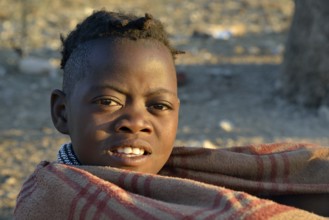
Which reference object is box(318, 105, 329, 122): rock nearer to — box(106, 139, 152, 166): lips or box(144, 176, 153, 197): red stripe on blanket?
box(106, 139, 152, 166): lips

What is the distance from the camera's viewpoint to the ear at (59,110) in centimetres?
203

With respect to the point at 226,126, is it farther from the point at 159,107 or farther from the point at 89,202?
the point at 89,202

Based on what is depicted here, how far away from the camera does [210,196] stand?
64.7 inches

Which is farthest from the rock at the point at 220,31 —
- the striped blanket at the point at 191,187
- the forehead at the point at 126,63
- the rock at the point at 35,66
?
the forehead at the point at 126,63

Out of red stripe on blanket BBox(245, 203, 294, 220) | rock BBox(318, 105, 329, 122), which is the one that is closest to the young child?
red stripe on blanket BBox(245, 203, 294, 220)

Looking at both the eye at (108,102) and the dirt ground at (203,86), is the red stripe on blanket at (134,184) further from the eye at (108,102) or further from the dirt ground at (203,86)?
the dirt ground at (203,86)

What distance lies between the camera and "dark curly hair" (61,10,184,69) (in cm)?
193

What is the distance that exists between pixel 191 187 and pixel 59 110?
57cm

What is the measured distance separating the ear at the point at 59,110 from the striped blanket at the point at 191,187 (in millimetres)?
164

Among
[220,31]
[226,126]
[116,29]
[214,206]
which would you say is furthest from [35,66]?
[214,206]

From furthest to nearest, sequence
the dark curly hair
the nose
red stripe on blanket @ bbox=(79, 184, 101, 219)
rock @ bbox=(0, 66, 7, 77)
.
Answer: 1. rock @ bbox=(0, 66, 7, 77)
2. the dark curly hair
3. the nose
4. red stripe on blanket @ bbox=(79, 184, 101, 219)

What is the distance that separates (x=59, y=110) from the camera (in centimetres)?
205

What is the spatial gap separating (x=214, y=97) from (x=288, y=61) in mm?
690

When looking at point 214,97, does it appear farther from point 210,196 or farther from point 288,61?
point 210,196
